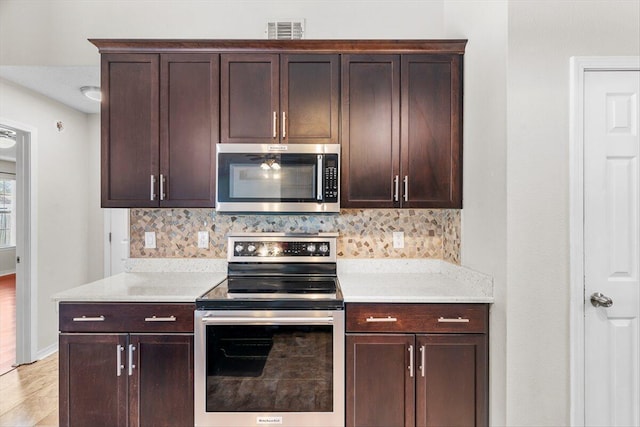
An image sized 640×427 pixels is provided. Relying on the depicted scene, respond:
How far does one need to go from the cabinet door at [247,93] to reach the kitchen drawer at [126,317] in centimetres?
107

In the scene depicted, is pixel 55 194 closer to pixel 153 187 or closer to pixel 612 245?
pixel 153 187

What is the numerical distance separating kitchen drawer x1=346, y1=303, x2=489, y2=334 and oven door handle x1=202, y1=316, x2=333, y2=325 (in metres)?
0.16

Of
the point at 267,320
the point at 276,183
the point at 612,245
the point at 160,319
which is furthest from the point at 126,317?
the point at 612,245

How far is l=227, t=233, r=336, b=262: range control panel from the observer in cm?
238

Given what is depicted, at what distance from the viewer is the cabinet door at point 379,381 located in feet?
5.99

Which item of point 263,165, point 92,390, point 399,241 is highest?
point 263,165

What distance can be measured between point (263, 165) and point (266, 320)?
941 mm

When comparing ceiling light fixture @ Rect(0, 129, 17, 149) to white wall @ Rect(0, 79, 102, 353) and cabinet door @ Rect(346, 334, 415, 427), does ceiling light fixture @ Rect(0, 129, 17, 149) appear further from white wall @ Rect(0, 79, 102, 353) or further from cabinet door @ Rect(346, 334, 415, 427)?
cabinet door @ Rect(346, 334, 415, 427)

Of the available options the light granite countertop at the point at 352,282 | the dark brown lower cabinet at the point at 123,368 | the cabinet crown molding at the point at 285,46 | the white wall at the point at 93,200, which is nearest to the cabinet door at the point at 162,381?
the dark brown lower cabinet at the point at 123,368

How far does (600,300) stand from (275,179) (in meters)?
1.83

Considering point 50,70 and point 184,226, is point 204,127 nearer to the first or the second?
point 184,226

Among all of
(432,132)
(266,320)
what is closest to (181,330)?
(266,320)

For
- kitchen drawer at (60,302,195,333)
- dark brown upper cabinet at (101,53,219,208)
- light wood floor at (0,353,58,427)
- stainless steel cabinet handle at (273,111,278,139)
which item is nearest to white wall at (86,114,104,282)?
light wood floor at (0,353,58,427)

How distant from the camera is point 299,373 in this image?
1.84 m
